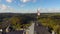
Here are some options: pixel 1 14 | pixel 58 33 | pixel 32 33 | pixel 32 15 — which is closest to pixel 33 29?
pixel 32 33

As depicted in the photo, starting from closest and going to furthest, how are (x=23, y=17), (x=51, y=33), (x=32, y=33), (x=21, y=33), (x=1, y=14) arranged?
(x=21, y=33)
(x=32, y=33)
(x=51, y=33)
(x=1, y=14)
(x=23, y=17)

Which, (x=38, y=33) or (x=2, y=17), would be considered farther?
(x=2, y=17)

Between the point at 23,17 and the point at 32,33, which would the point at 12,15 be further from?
the point at 32,33

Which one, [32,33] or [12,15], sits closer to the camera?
[32,33]

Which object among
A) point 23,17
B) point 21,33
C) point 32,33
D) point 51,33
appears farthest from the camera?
point 23,17

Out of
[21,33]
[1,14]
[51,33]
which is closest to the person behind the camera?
[21,33]

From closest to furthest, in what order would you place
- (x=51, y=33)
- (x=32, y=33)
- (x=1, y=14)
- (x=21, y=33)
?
1. (x=21, y=33)
2. (x=32, y=33)
3. (x=51, y=33)
4. (x=1, y=14)

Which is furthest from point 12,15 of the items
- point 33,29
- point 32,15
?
point 33,29

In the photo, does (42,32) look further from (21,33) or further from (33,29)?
(21,33)
